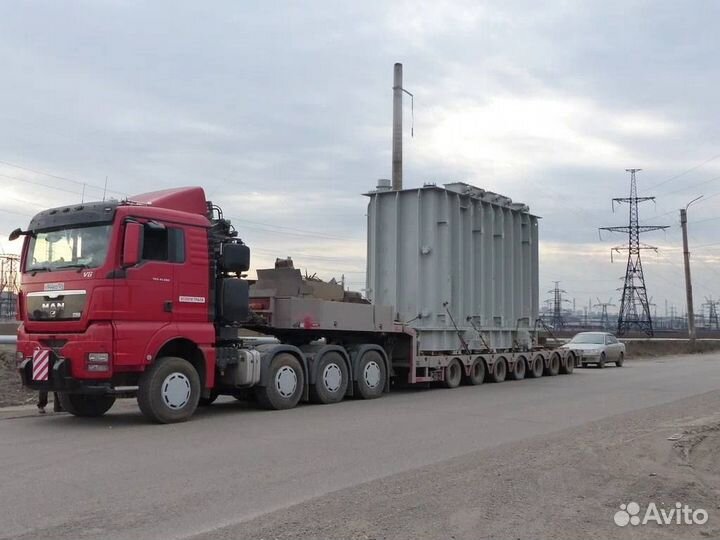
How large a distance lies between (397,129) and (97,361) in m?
16.1

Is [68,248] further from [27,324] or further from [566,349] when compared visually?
[566,349]

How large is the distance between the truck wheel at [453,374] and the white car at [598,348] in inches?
447

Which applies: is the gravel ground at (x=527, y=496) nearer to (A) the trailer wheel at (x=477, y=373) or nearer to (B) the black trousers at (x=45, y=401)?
(B) the black trousers at (x=45, y=401)

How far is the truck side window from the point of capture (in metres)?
11.0

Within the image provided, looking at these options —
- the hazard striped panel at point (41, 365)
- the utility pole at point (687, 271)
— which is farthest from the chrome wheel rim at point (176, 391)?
the utility pole at point (687, 271)

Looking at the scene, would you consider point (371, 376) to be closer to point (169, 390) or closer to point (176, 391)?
point (176, 391)

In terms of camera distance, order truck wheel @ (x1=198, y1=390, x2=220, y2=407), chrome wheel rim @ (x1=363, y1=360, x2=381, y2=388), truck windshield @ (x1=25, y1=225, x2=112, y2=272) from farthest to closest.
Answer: chrome wheel rim @ (x1=363, y1=360, x2=381, y2=388) → truck wheel @ (x1=198, y1=390, x2=220, y2=407) → truck windshield @ (x1=25, y1=225, x2=112, y2=272)

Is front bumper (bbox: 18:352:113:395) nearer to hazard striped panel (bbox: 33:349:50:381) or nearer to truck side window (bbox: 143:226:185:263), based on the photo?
hazard striped panel (bbox: 33:349:50:381)

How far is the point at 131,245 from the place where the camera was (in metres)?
10.6

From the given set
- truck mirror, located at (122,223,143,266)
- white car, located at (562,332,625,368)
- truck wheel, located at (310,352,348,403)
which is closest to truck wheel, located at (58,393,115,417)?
truck mirror, located at (122,223,143,266)

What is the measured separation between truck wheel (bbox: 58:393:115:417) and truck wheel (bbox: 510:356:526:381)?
38.4 ft

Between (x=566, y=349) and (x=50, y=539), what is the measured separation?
19.7 m

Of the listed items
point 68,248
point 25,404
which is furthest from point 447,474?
point 25,404

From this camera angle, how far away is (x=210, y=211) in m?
12.9
